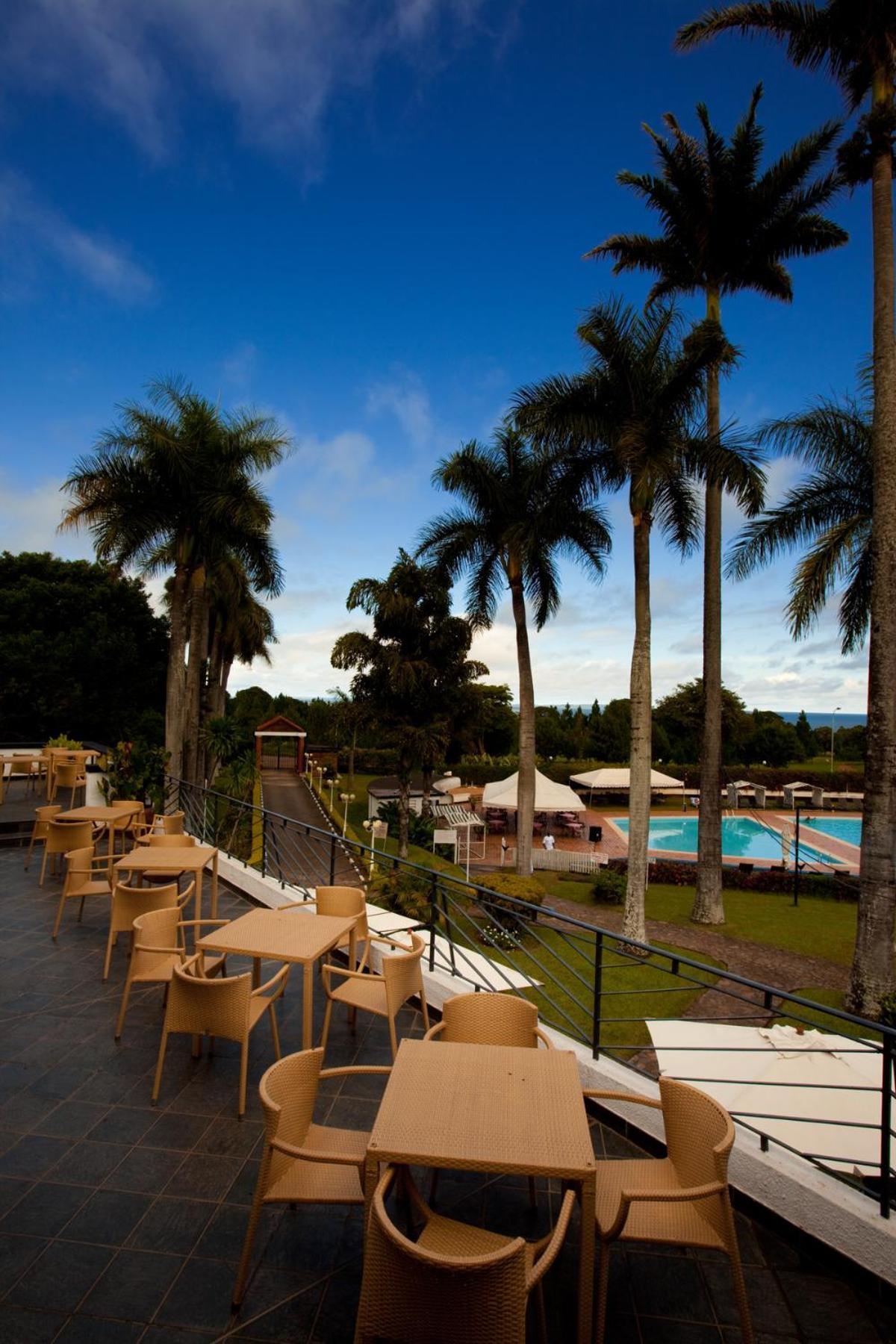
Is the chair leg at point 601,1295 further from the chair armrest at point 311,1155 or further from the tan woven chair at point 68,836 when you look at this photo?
the tan woven chair at point 68,836

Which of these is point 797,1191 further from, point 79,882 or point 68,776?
point 68,776

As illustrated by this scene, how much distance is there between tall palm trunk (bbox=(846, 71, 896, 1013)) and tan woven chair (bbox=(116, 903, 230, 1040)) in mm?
9664

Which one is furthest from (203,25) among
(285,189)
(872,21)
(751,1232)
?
(751,1232)

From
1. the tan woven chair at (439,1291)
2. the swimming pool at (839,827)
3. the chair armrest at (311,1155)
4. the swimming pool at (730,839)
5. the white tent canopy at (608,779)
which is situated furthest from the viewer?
the swimming pool at (839,827)

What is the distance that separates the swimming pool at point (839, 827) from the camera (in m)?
31.3

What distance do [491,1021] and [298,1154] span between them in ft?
4.20

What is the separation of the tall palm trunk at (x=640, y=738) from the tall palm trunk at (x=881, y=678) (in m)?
3.71

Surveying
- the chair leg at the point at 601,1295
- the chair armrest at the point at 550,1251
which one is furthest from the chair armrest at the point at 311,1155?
the chair leg at the point at 601,1295

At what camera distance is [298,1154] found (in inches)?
90.0

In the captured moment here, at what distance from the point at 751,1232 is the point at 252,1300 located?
2125mm

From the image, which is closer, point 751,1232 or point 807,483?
point 751,1232

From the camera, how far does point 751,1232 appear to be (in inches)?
115

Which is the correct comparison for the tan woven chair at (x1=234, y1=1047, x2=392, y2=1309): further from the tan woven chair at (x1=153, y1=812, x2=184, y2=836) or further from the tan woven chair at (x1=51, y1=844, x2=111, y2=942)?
the tan woven chair at (x1=153, y1=812, x2=184, y2=836)

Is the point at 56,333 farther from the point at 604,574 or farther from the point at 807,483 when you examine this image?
the point at 807,483
